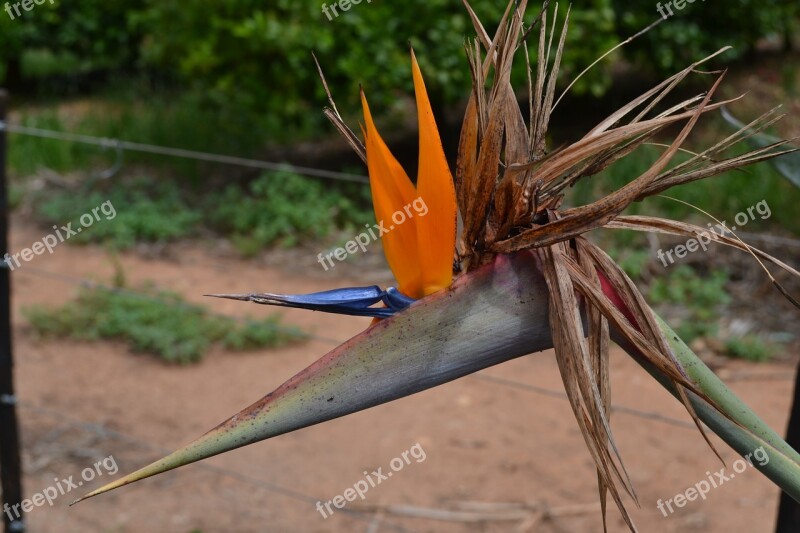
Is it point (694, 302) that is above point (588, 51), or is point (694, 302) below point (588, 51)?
below

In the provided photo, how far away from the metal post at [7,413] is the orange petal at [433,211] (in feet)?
5.74

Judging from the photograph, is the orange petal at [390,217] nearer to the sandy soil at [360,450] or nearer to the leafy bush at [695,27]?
the sandy soil at [360,450]

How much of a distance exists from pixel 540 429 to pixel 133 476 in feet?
8.01

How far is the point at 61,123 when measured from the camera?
5.93 meters

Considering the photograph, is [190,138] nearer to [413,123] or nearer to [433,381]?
[413,123]

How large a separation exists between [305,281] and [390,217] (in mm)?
3512

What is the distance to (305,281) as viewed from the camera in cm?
412

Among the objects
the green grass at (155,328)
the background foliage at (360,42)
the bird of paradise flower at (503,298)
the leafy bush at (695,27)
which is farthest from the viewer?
the leafy bush at (695,27)

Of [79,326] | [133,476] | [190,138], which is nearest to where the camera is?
[133,476]

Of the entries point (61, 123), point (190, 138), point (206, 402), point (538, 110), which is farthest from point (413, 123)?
point (538, 110)

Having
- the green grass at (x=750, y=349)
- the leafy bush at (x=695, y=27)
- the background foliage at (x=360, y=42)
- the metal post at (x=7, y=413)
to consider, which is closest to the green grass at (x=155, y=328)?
the metal post at (x=7, y=413)

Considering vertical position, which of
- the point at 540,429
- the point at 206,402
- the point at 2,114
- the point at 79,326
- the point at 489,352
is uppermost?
the point at 2,114

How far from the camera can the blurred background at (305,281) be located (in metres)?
2.54

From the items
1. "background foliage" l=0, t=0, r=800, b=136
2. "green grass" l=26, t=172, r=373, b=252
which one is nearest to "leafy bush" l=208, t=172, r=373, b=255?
"green grass" l=26, t=172, r=373, b=252
